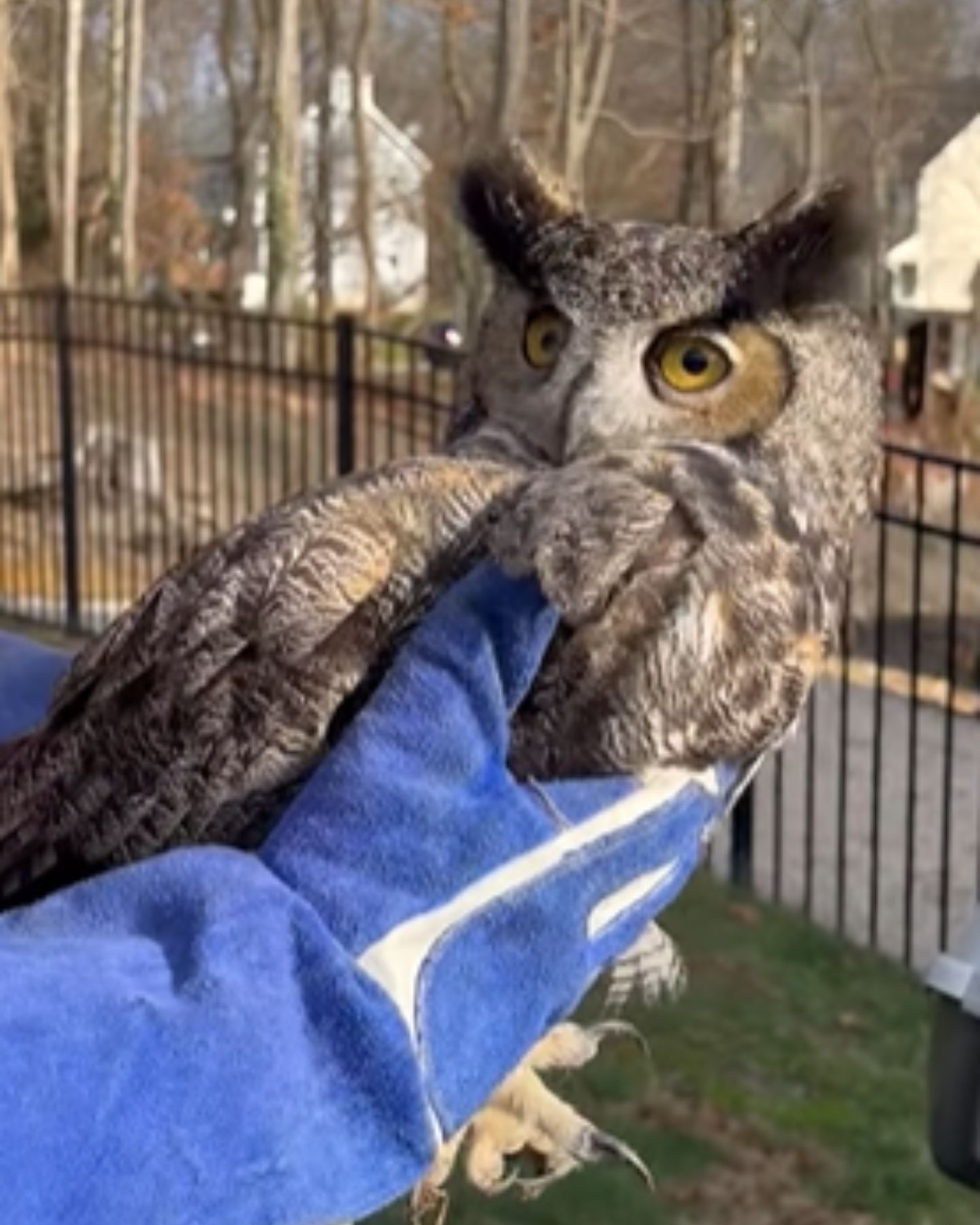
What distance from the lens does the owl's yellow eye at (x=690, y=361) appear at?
184 centimetres

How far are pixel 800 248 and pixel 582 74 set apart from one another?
1.32 m

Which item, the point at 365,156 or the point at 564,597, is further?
the point at 365,156

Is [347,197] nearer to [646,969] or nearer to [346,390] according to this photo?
[346,390]

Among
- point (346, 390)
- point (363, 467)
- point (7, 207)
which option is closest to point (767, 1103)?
point (363, 467)

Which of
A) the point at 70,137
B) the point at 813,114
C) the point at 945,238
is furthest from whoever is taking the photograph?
the point at 70,137

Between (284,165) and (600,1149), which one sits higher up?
(284,165)

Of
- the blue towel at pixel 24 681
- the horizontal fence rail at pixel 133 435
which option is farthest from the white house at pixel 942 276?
the horizontal fence rail at pixel 133 435

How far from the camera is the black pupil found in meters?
1.84

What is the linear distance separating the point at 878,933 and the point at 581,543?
3.03 meters

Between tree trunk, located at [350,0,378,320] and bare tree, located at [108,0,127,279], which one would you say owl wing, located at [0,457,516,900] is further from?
bare tree, located at [108,0,127,279]

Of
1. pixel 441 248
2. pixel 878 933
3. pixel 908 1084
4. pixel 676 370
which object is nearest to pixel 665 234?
pixel 676 370

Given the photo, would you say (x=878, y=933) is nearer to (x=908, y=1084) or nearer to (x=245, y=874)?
(x=908, y=1084)

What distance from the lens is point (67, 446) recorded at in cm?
743

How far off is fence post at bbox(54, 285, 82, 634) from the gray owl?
5506 millimetres
